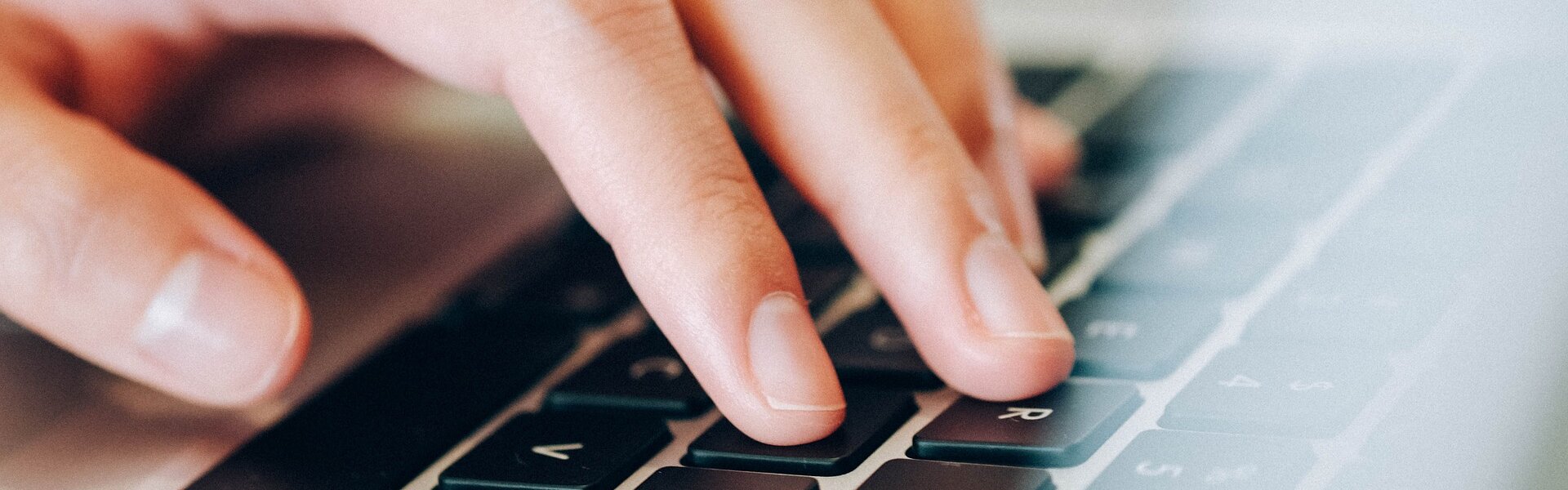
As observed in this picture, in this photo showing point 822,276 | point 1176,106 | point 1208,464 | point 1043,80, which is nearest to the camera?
point 1208,464

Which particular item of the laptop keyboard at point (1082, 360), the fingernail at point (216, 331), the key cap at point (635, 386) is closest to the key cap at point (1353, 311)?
the laptop keyboard at point (1082, 360)

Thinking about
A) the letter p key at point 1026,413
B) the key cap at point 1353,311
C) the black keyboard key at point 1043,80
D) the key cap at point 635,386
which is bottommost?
the key cap at point 1353,311

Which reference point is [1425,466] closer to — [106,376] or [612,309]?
[612,309]

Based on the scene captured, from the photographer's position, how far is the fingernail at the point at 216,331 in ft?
1.75

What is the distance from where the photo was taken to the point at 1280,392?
1.46ft

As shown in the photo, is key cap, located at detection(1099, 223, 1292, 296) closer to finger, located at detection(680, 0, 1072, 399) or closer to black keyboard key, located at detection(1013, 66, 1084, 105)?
finger, located at detection(680, 0, 1072, 399)

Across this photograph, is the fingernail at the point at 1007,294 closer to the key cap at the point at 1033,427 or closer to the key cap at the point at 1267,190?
the key cap at the point at 1033,427

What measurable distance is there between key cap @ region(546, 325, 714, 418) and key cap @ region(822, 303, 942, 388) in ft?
0.19

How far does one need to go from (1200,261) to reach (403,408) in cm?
33

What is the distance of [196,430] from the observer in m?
0.56

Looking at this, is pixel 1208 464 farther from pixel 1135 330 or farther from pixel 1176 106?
pixel 1176 106

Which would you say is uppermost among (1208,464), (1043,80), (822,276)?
(1043,80)

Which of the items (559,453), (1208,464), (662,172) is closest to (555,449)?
(559,453)

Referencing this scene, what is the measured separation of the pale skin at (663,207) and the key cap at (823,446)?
Result: 0.01 metres
